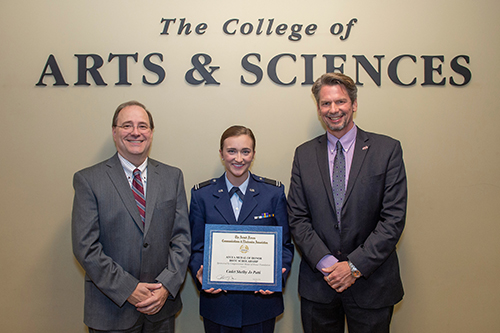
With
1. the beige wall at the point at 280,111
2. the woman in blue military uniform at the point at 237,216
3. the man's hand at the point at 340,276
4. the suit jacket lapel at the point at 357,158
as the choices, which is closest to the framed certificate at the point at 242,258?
the woman in blue military uniform at the point at 237,216

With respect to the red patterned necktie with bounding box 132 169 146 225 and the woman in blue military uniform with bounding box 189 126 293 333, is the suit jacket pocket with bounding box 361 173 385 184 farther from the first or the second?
the red patterned necktie with bounding box 132 169 146 225

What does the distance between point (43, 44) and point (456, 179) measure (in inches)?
145

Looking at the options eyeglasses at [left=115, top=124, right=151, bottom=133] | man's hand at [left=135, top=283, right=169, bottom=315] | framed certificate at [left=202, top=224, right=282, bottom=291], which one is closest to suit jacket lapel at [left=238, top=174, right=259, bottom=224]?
framed certificate at [left=202, top=224, right=282, bottom=291]

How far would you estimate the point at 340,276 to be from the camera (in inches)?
82.6

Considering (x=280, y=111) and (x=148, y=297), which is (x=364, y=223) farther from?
(x=148, y=297)

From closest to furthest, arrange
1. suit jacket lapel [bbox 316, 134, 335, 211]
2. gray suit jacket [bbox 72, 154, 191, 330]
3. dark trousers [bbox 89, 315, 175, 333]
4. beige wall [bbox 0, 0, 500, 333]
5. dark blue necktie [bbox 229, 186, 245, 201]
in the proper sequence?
gray suit jacket [bbox 72, 154, 191, 330] < dark trousers [bbox 89, 315, 175, 333] < suit jacket lapel [bbox 316, 134, 335, 211] < dark blue necktie [bbox 229, 186, 245, 201] < beige wall [bbox 0, 0, 500, 333]

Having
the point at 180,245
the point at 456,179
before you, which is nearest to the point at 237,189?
the point at 180,245

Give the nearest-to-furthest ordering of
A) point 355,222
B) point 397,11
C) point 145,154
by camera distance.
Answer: point 355,222 → point 145,154 → point 397,11

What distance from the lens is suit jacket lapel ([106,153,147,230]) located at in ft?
6.89

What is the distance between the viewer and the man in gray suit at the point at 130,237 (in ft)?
6.65

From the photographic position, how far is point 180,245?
2209 mm

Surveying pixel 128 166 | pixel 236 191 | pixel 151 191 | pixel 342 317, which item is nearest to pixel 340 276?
pixel 342 317

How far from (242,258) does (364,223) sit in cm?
81

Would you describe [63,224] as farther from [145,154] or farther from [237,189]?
[237,189]
